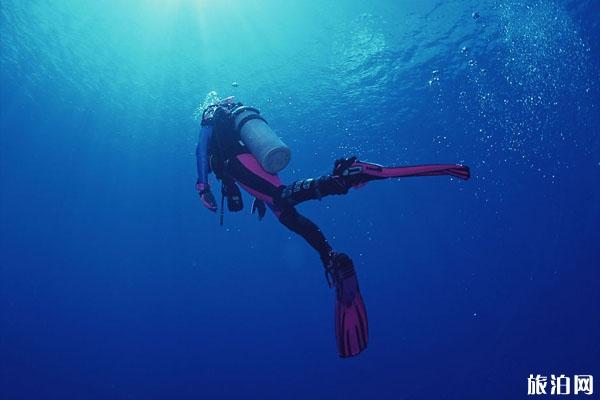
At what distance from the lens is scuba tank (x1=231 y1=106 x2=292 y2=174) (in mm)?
3426

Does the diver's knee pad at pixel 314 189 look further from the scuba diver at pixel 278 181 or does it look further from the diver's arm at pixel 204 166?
the diver's arm at pixel 204 166

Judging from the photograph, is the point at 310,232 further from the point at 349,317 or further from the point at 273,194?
the point at 349,317

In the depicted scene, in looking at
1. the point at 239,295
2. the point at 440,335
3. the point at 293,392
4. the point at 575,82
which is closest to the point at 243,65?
the point at 575,82

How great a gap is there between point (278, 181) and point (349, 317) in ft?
4.64

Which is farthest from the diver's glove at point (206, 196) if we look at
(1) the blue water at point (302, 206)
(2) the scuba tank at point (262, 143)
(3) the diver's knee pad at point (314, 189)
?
(1) the blue water at point (302, 206)

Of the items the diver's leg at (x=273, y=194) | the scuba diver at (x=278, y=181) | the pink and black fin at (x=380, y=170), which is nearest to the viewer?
the pink and black fin at (x=380, y=170)

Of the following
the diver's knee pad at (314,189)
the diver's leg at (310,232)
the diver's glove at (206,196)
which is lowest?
the diver's leg at (310,232)

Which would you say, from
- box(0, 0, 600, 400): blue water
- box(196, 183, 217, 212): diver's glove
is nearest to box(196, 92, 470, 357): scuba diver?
box(196, 183, 217, 212): diver's glove

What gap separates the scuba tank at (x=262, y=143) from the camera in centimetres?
343

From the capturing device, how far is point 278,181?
12.5 feet

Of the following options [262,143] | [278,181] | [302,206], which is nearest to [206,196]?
[278,181]

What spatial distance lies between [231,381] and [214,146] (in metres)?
42.1

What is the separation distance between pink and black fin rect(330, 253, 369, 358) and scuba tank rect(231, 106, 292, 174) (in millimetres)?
957

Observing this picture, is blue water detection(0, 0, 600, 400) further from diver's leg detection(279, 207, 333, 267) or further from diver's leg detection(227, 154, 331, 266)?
diver's leg detection(279, 207, 333, 267)
